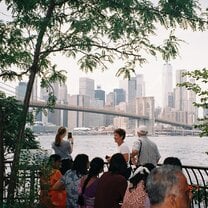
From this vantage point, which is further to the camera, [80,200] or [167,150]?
[167,150]

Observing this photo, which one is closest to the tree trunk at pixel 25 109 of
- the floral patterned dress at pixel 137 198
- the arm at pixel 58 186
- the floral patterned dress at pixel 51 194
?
the floral patterned dress at pixel 51 194

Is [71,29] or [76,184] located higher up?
[71,29]

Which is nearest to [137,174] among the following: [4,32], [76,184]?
[76,184]

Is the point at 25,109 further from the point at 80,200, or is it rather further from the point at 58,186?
the point at 80,200

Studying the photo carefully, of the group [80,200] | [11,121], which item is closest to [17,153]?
[80,200]

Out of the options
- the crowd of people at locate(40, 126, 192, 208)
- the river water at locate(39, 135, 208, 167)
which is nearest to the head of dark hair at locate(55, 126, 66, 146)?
the crowd of people at locate(40, 126, 192, 208)

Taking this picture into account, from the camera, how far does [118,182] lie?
4570 mm

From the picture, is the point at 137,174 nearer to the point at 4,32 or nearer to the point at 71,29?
the point at 71,29

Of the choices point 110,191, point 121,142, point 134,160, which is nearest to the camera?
point 110,191

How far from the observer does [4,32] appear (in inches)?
262

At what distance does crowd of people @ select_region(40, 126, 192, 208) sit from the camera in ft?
7.25

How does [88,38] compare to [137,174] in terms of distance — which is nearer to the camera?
[137,174]

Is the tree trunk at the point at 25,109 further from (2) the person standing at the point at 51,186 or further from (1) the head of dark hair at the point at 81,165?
(1) the head of dark hair at the point at 81,165

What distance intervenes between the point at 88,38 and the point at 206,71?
243 cm
